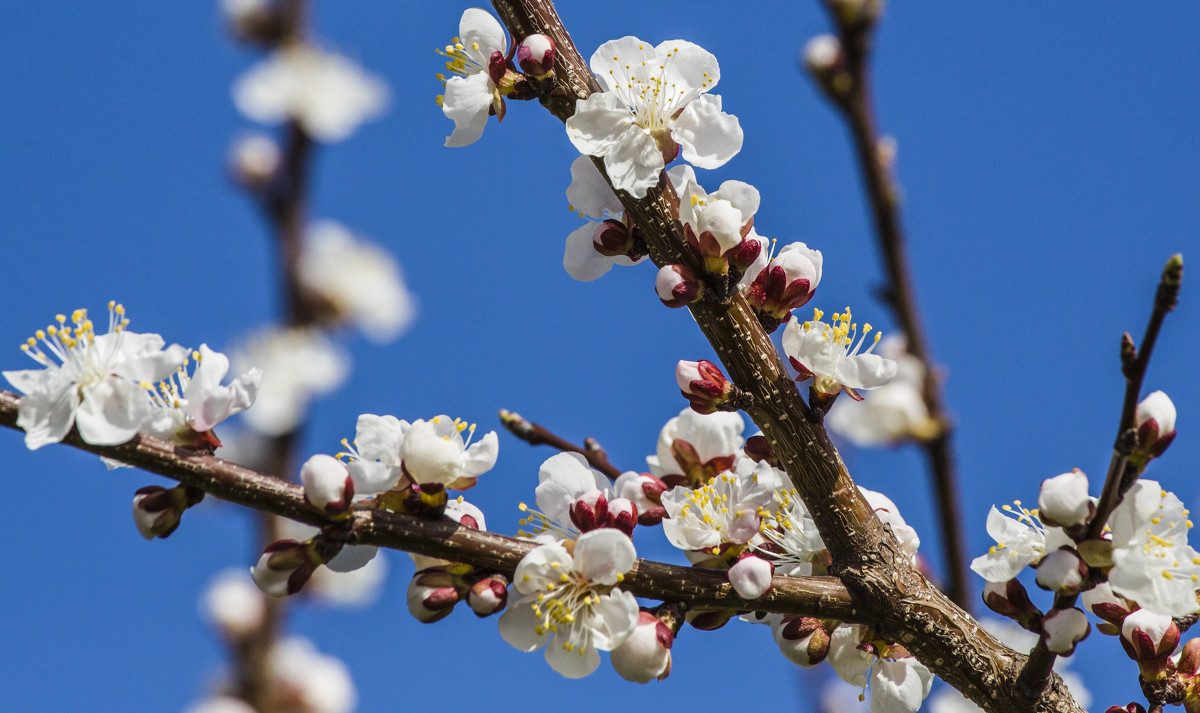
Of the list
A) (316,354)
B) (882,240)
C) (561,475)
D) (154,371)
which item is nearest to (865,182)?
(882,240)

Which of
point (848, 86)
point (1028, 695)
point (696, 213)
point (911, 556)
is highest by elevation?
point (848, 86)

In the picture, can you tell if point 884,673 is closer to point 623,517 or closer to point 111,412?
point 623,517

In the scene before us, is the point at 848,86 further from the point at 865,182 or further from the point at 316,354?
the point at 316,354

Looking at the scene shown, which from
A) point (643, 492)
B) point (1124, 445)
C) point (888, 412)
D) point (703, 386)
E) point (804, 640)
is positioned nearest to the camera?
point (1124, 445)

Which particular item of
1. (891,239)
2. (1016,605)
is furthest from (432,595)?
(891,239)

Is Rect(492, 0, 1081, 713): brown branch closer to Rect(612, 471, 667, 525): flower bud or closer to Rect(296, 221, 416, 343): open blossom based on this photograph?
Rect(612, 471, 667, 525): flower bud

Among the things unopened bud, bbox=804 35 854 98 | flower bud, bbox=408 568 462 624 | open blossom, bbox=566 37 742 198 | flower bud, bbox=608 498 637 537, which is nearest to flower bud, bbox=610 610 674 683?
flower bud, bbox=608 498 637 537
